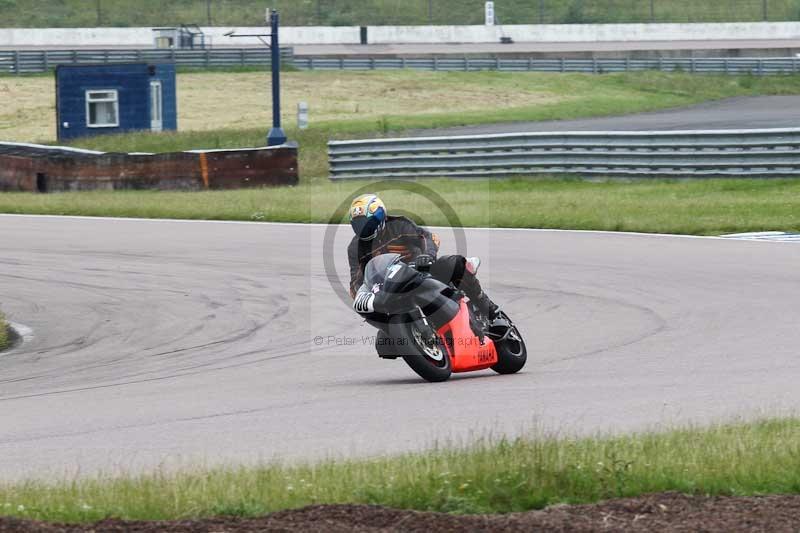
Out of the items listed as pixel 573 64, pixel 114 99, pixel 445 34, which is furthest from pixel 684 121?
pixel 445 34

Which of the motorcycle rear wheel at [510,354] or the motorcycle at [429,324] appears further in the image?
the motorcycle rear wheel at [510,354]

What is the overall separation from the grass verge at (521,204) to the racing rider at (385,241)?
32.0 feet

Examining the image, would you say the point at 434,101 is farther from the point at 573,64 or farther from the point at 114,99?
the point at 114,99

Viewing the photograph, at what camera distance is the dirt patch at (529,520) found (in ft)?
17.3

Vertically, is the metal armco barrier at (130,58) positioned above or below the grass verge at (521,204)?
above

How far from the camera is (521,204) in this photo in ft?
75.6

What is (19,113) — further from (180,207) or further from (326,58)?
(180,207)

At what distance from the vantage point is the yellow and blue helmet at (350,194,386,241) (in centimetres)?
919

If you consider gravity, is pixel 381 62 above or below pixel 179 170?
above

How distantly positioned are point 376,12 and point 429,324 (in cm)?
7530

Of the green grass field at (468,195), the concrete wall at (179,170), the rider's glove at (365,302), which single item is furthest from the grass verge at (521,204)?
the rider's glove at (365,302)

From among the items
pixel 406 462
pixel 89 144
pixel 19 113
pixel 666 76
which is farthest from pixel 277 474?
pixel 666 76

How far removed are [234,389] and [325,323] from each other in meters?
3.08

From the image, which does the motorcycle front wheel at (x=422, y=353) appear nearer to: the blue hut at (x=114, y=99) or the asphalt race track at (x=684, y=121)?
the asphalt race track at (x=684, y=121)
